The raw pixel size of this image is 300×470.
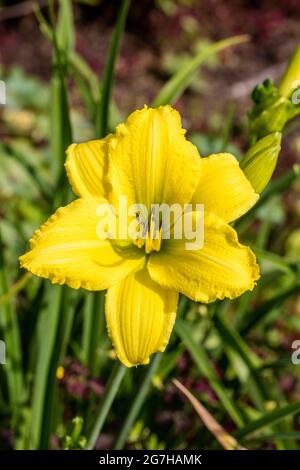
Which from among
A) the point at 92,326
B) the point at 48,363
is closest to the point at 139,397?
the point at 48,363

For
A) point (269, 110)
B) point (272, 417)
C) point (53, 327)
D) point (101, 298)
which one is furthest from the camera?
point (101, 298)

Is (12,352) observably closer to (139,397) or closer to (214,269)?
(139,397)

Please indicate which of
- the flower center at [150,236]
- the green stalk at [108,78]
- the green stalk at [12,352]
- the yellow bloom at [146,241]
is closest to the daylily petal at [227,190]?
the yellow bloom at [146,241]

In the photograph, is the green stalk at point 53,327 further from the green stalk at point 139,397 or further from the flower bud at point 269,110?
the flower bud at point 269,110

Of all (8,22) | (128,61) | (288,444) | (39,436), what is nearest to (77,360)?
(39,436)

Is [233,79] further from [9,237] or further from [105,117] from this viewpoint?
[105,117]

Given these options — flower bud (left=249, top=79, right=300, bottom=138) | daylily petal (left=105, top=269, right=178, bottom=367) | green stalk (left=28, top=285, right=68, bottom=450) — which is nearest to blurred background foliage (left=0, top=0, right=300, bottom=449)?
green stalk (left=28, top=285, right=68, bottom=450)
